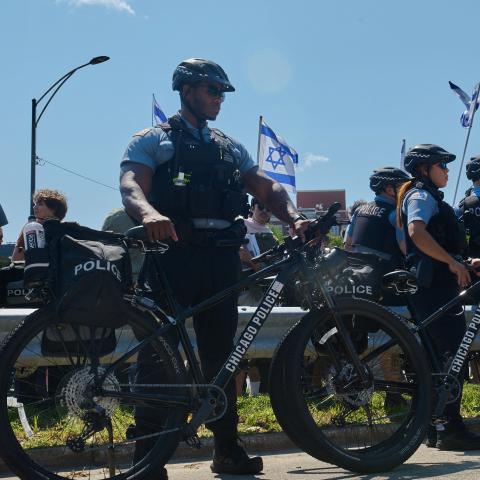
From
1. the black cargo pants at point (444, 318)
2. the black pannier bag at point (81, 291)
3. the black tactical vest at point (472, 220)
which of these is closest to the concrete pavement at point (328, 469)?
the black cargo pants at point (444, 318)

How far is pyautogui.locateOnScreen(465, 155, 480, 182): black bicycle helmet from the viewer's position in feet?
21.6

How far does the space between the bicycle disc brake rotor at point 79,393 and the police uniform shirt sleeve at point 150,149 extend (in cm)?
111

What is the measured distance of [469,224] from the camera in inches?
251

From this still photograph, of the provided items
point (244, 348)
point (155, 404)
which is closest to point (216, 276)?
point (244, 348)

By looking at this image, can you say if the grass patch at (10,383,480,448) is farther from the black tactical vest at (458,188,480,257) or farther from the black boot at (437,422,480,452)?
the black tactical vest at (458,188,480,257)

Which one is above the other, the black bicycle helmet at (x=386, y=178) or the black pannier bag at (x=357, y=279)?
the black bicycle helmet at (x=386, y=178)

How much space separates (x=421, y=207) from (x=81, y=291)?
2459 millimetres

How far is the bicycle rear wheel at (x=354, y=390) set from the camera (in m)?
4.15

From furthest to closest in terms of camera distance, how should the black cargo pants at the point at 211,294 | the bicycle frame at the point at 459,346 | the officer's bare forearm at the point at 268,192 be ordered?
1. the bicycle frame at the point at 459,346
2. the officer's bare forearm at the point at 268,192
3. the black cargo pants at the point at 211,294

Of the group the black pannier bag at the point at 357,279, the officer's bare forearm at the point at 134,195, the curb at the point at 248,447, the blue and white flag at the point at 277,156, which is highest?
the blue and white flag at the point at 277,156

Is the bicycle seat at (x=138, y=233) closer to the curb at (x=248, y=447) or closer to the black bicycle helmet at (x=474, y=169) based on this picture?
the curb at (x=248, y=447)

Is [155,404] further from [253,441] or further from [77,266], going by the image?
[253,441]

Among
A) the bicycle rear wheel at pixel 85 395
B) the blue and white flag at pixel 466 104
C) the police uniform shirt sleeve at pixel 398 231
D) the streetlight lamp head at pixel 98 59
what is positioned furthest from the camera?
the blue and white flag at pixel 466 104

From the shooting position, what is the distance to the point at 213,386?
410 centimetres
